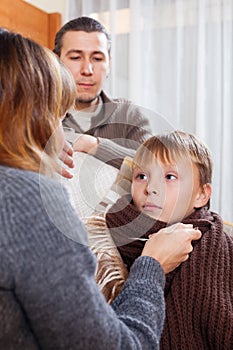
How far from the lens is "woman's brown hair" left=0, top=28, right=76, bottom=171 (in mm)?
703

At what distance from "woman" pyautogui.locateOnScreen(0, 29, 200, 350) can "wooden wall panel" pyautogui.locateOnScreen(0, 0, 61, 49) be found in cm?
160

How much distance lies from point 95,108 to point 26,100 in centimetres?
99

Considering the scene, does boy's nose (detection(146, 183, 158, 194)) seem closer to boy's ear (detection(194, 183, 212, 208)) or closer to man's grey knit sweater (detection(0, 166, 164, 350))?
boy's ear (detection(194, 183, 212, 208))

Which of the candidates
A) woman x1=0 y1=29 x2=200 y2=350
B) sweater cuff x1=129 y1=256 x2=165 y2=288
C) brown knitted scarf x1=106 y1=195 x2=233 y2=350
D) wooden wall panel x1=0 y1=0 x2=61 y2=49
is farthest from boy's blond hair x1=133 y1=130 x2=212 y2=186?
wooden wall panel x1=0 y1=0 x2=61 y2=49

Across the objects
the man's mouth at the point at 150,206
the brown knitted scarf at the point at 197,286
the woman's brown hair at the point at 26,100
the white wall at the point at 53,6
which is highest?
the white wall at the point at 53,6

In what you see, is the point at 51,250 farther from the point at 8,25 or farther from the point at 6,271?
the point at 8,25

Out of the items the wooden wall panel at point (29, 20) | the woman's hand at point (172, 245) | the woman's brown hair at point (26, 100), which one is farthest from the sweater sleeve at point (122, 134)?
→ the wooden wall panel at point (29, 20)

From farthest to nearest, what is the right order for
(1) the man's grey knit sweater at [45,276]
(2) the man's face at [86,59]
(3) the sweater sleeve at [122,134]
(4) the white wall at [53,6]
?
1. (4) the white wall at [53,6]
2. (2) the man's face at [86,59]
3. (3) the sweater sleeve at [122,134]
4. (1) the man's grey knit sweater at [45,276]

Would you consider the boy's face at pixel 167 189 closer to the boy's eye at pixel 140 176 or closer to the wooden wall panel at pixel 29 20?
the boy's eye at pixel 140 176

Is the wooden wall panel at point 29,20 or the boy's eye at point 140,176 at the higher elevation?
the wooden wall panel at point 29,20

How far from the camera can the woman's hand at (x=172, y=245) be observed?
3.16ft

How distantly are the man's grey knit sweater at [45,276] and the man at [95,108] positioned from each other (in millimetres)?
722

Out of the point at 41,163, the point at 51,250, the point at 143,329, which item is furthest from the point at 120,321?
the point at 41,163

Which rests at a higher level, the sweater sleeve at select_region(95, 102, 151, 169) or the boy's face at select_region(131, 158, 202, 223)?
the sweater sleeve at select_region(95, 102, 151, 169)
